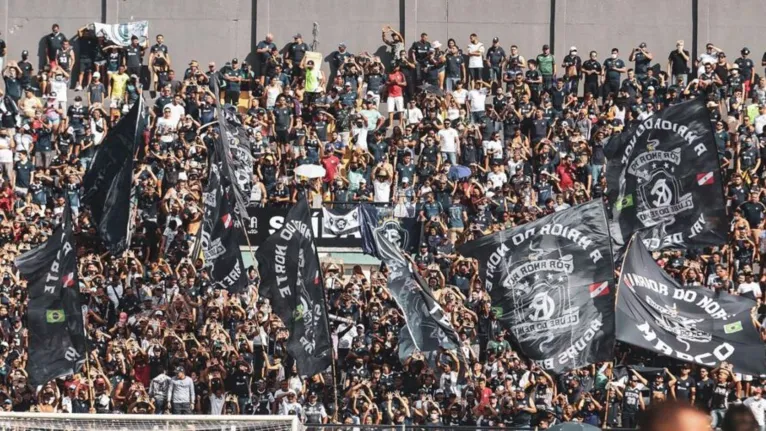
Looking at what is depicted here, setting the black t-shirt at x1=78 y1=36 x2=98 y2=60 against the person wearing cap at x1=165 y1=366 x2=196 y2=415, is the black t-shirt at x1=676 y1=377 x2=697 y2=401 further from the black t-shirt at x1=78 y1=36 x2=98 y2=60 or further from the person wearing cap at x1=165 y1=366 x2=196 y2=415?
the black t-shirt at x1=78 y1=36 x2=98 y2=60

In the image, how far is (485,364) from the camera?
915 inches

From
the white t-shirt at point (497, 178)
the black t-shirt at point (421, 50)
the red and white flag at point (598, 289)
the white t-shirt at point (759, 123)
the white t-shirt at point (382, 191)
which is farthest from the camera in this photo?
the black t-shirt at point (421, 50)

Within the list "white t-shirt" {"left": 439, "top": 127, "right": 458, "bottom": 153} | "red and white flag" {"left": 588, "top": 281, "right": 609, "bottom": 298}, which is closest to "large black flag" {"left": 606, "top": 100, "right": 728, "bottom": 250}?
"red and white flag" {"left": 588, "top": 281, "right": 609, "bottom": 298}

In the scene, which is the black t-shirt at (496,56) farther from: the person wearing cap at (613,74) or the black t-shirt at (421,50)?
the person wearing cap at (613,74)

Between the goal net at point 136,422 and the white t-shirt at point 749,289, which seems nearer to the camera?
the goal net at point 136,422

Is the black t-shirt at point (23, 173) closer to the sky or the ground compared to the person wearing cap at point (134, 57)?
closer to the ground

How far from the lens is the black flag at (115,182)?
2580 cm

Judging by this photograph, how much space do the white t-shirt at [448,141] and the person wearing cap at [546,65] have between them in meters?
3.81

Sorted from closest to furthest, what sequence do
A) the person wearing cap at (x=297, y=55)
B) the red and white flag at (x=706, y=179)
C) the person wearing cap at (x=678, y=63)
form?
1. the red and white flag at (x=706, y=179)
2. the person wearing cap at (x=297, y=55)
3. the person wearing cap at (x=678, y=63)

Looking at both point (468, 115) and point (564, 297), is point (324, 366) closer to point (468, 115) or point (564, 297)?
point (564, 297)

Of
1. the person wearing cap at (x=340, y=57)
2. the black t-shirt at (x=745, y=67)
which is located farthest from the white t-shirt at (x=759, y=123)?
the person wearing cap at (x=340, y=57)

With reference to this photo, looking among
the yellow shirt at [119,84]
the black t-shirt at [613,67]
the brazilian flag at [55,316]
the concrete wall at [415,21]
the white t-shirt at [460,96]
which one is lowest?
the brazilian flag at [55,316]

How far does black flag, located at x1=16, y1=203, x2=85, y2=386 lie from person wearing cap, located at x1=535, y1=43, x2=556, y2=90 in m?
13.1

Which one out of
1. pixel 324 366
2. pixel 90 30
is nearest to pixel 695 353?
pixel 324 366
